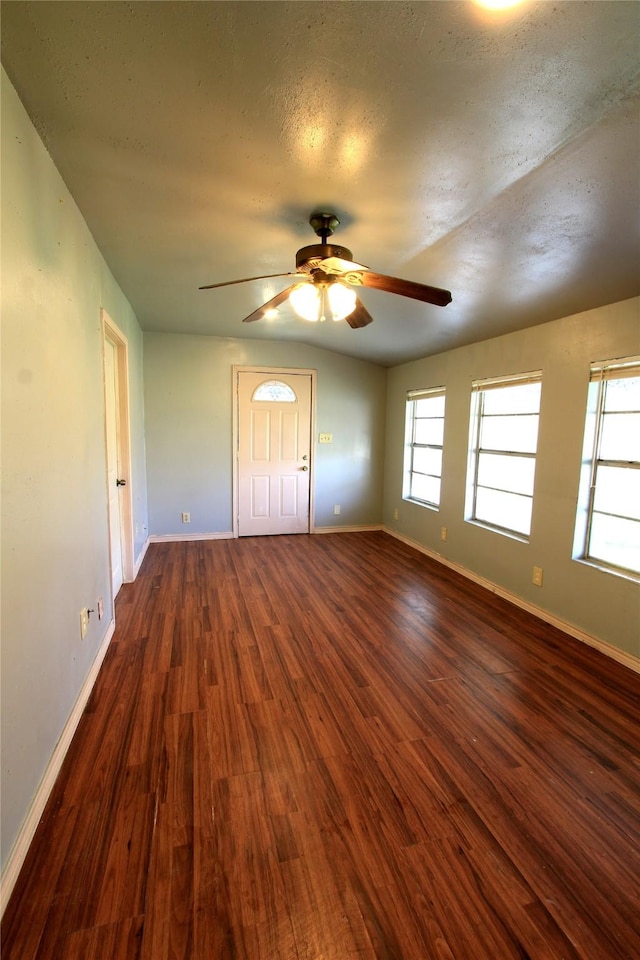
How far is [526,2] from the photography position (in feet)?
3.08

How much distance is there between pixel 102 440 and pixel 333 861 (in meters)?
2.36

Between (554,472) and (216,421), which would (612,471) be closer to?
(554,472)

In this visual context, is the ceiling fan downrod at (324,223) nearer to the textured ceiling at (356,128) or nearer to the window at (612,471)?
the textured ceiling at (356,128)

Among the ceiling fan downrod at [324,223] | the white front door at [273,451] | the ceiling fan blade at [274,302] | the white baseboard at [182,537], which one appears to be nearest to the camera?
the ceiling fan downrod at [324,223]

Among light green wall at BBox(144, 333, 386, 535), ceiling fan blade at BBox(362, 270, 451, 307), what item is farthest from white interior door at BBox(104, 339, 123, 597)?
ceiling fan blade at BBox(362, 270, 451, 307)

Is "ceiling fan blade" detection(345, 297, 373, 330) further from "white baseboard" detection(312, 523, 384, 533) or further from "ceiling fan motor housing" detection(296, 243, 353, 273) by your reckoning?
"white baseboard" detection(312, 523, 384, 533)

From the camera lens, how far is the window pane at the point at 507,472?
3.16m

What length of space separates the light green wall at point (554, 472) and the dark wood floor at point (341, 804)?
0.30 meters

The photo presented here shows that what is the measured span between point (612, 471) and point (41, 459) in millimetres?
3122

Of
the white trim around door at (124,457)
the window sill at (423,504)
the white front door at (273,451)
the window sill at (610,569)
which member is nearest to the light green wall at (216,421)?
the white front door at (273,451)

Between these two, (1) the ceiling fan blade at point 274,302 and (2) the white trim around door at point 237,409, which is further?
(2) the white trim around door at point 237,409

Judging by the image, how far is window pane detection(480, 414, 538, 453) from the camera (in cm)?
312

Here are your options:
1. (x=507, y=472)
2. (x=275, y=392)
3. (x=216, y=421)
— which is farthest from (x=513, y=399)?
(x=216, y=421)

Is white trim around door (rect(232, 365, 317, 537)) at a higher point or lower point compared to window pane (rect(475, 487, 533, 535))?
higher
